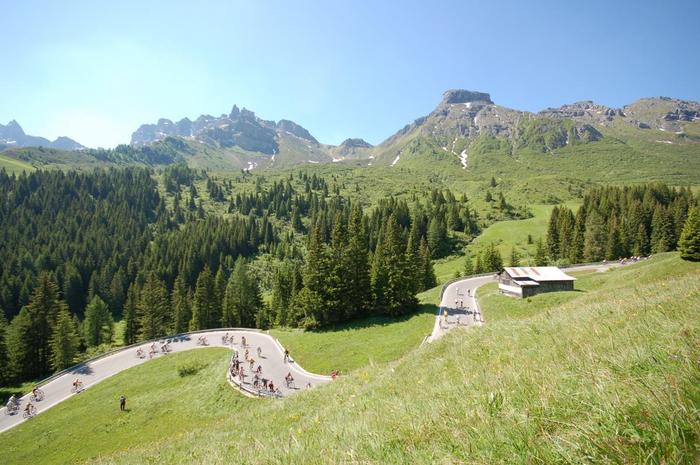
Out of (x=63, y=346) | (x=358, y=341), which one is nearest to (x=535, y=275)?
(x=358, y=341)

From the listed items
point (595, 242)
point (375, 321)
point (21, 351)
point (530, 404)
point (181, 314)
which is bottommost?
point (21, 351)

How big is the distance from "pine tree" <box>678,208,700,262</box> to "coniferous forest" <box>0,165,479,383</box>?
37.0 meters

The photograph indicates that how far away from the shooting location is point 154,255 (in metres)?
123

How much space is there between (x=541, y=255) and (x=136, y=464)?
3700 inches

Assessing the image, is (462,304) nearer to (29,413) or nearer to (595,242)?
(29,413)

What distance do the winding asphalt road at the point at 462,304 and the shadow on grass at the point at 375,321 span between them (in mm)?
2130

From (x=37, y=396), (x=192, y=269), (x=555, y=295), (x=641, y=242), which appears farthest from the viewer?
(x=192, y=269)

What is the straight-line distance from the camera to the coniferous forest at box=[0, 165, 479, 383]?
47219 mm

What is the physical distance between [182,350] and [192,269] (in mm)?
72787

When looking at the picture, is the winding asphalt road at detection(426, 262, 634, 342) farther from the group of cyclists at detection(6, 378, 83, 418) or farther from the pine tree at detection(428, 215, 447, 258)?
the pine tree at detection(428, 215, 447, 258)

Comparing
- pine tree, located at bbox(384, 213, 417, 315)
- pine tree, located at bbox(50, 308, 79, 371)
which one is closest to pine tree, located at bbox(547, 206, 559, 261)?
pine tree, located at bbox(384, 213, 417, 315)

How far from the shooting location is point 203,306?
2771 inches

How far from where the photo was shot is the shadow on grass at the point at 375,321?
42.9 m

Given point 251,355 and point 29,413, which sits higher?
point 251,355
